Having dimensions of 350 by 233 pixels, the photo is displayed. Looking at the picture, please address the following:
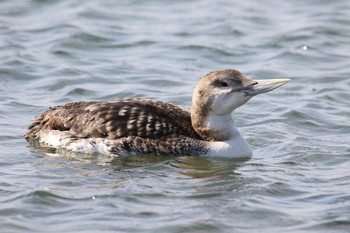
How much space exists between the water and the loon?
130 millimetres

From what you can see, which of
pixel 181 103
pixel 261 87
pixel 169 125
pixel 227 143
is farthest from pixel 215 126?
pixel 181 103

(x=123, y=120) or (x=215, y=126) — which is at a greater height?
(x=123, y=120)

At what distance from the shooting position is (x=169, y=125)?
840 centimetres

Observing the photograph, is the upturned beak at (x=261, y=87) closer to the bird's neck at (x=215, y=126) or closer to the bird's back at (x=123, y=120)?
the bird's neck at (x=215, y=126)

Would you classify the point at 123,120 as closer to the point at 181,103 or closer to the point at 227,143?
the point at 227,143

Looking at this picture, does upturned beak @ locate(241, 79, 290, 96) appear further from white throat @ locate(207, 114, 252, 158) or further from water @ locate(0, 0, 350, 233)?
water @ locate(0, 0, 350, 233)

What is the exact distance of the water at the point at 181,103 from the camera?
6.75 metres

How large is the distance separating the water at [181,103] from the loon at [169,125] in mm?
130

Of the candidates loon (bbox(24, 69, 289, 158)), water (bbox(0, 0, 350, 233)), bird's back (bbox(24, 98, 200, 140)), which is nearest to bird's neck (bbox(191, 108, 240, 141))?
loon (bbox(24, 69, 289, 158))

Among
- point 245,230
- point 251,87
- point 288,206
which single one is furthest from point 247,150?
point 245,230

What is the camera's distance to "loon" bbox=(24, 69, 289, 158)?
8.28 meters

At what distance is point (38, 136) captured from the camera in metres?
8.87

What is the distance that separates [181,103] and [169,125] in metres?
2.51

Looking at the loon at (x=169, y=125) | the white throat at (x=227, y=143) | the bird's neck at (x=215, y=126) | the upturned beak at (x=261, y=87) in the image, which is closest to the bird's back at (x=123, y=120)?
the loon at (x=169, y=125)
